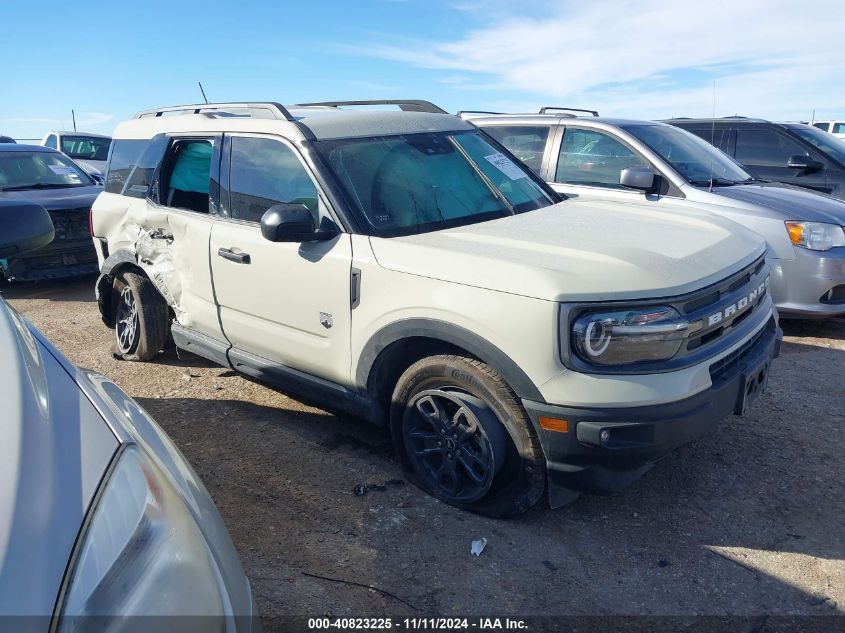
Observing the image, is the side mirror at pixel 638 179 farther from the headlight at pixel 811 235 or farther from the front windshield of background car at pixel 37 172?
the front windshield of background car at pixel 37 172

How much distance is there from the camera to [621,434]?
263 cm

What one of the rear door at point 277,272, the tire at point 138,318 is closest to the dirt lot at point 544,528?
the rear door at point 277,272

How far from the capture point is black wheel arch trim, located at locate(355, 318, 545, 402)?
8.99 ft

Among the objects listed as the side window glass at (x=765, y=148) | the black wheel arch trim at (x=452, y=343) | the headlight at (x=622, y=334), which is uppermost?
the side window glass at (x=765, y=148)

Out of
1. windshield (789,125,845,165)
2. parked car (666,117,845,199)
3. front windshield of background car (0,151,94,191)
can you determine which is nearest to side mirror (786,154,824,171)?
parked car (666,117,845,199)

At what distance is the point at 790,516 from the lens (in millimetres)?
3131

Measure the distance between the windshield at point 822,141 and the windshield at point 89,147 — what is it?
1474cm

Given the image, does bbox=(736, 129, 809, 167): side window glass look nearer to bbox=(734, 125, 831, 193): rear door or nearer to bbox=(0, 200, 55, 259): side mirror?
bbox=(734, 125, 831, 193): rear door

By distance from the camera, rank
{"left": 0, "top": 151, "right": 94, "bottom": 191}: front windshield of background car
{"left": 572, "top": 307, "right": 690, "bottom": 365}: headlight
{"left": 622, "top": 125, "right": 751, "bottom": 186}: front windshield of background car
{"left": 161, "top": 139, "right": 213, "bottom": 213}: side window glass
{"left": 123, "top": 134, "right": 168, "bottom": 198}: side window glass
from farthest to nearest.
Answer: {"left": 0, "top": 151, "right": 94, "bottom": 191}: front windshield of background car → {"left": 622, "top": 125, "right": 751, "bottom": 186}: front windshield of background car → {"left": 123, "top": 134, "right": 168, "bottom": 198}: side window glass → {"left": 161, "top": 139, "right": 213, "bottom": 213}: side window glass → {"left": 572, "top": 307, "right": 690, "bottom": 365}: headlight

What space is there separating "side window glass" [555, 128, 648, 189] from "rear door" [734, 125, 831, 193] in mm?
2666

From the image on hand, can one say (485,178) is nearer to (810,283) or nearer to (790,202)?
(810,283)

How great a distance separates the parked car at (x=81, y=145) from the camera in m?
16.1

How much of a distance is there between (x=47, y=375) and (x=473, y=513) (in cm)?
200

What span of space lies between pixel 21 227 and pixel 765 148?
7966 mm
